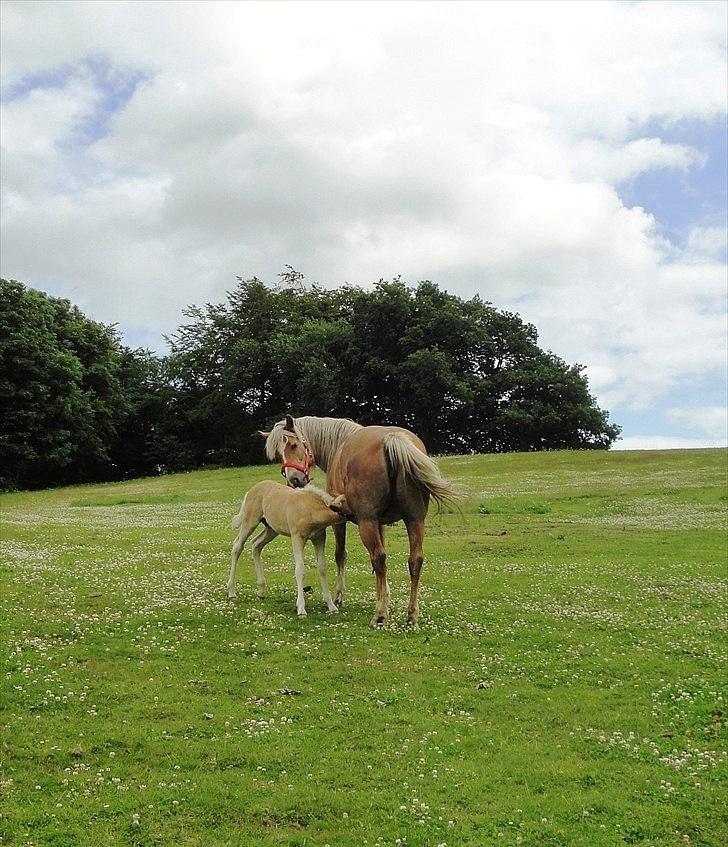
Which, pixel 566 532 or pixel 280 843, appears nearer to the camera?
pixel 280 843

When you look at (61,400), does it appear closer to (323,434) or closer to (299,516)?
(323,434)

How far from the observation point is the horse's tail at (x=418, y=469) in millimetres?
13359

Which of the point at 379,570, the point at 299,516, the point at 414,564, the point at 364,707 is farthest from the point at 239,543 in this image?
the point at 364,707

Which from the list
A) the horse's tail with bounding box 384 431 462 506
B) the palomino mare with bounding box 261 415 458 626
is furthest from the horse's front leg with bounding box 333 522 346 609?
the horse's tail with bounding box 384 431 462 506

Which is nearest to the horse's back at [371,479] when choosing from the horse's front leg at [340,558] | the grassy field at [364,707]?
the horse's front leg at [340,558]

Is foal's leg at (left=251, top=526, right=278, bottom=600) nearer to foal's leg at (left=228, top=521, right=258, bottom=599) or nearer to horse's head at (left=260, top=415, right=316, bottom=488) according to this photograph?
foal's leg at (left=228, top=521, right=258, bottom=599)

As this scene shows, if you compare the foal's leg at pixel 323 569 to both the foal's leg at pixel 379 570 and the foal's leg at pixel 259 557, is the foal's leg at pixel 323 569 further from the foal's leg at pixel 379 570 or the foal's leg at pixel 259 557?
the foal's leg at pixel 259 557

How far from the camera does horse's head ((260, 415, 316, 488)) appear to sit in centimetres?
1462

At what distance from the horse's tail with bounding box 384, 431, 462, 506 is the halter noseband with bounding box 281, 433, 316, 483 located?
6.57ft

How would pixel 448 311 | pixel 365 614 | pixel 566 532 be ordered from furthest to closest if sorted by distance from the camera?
pixel 448 311 → pixel 566 532 → pixel 365 614

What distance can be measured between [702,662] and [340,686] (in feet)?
18.9

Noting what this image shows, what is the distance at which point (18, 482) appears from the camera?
220 ft

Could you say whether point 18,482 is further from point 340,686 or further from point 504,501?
point 340,686

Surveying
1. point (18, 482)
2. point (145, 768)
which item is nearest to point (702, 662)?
point (145, 768)
